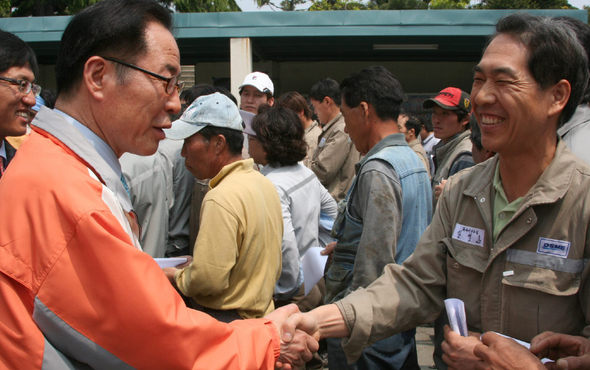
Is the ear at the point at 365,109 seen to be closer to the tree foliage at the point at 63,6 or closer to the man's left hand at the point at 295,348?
the man's left hand at the point at 295,348

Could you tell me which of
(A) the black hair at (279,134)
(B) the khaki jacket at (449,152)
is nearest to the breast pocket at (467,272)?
(A) the black hair at (279,134)

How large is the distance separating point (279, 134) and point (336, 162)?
190 centimetres

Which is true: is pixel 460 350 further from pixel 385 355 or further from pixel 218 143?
pixel 218 143

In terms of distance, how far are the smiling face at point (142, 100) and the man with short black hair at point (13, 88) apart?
1.82 meters

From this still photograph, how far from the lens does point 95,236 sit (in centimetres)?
147

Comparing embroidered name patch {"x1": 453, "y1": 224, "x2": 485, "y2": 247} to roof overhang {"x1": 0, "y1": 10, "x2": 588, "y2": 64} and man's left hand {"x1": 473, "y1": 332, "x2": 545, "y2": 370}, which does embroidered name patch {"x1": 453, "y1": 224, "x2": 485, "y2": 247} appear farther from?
roof overhang {"x1": 0, "y1": 10, "x2": 588, "y2": 64}

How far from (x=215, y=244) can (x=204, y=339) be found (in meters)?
1.21

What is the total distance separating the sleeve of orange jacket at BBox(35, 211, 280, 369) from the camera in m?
1.45

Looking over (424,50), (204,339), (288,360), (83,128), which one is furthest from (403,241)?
(424,50)

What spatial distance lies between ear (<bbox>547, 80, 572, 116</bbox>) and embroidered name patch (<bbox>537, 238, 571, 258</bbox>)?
488 millimetres

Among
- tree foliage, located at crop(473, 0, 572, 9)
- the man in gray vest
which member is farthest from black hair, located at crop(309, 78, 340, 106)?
tree foliage, located at crop(473, 0, 572, 9)

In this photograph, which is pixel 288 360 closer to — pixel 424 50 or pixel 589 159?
pixel 589 159

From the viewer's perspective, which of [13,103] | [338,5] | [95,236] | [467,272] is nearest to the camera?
[95,236]

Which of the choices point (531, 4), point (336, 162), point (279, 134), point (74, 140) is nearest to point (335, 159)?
point (336, 162)
